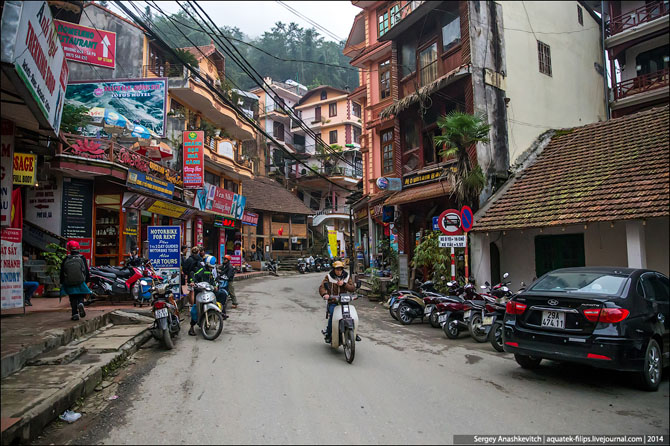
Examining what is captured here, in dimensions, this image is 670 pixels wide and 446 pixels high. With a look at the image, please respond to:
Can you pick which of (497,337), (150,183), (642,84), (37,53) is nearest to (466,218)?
(497,337)

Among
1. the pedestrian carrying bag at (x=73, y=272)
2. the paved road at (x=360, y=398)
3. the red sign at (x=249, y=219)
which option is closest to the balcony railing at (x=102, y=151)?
the pedestrian carrying bag at (x=73, y=272)

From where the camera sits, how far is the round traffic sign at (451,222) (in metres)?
10.9

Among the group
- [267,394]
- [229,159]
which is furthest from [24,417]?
[229,159]

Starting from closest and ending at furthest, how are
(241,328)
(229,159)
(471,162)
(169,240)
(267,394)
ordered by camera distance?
(267,394) < (241,328) < (169,240) < (471,162) < (229,159)

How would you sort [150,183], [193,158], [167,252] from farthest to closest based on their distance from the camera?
[193,158]
[150,183]
[167,252]

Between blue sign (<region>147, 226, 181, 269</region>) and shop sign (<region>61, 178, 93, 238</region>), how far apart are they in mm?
5518

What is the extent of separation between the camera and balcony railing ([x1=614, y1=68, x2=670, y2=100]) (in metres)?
17.2

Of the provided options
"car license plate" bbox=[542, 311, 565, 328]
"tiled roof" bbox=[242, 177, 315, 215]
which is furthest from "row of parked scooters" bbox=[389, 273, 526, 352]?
"tiled roof" bbox=[242, 177, 315, 215]

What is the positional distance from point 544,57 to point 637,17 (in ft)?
17.8

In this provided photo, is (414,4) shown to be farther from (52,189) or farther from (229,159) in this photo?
(52,189)

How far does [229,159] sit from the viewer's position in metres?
25.3

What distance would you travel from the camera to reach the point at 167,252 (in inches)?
452

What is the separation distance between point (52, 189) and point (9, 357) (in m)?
11.5

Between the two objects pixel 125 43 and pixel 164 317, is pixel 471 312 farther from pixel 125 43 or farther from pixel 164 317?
pixel 125 43
